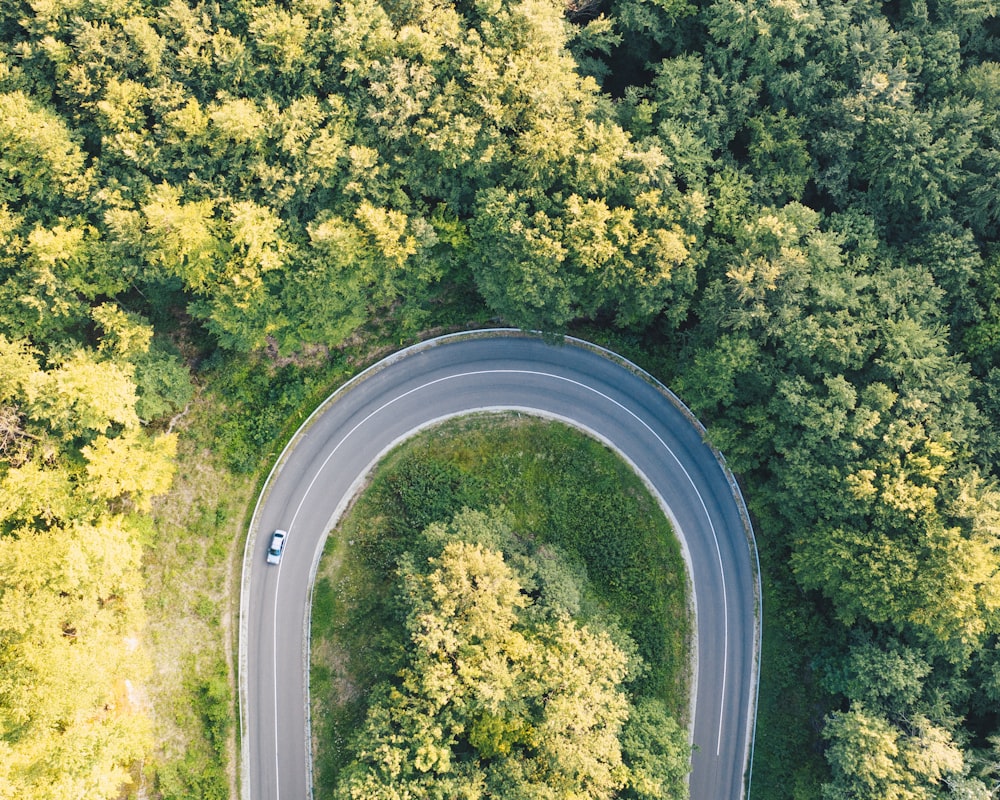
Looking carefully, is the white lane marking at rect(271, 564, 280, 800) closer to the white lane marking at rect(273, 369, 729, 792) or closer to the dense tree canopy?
the white lane marking at rect(273, 369, 729, 792)

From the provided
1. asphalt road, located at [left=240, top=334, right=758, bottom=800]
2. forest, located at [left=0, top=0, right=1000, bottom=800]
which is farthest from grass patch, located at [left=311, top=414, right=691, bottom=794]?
forest, located at [left=0, top=0, right=1000, bottom=800]

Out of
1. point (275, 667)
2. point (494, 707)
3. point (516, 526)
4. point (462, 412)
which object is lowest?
point (494, 707)

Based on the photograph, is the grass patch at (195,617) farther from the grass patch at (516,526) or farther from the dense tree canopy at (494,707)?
the dense tree canopy at (494,707)

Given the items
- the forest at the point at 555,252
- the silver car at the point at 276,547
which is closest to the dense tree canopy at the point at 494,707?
the silver car at the point at 276,547

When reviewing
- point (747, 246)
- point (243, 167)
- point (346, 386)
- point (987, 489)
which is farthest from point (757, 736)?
point (243, 167)

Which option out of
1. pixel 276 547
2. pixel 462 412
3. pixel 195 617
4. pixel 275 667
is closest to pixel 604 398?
pixel 462 412

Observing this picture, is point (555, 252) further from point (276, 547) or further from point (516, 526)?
point (276, 547)
